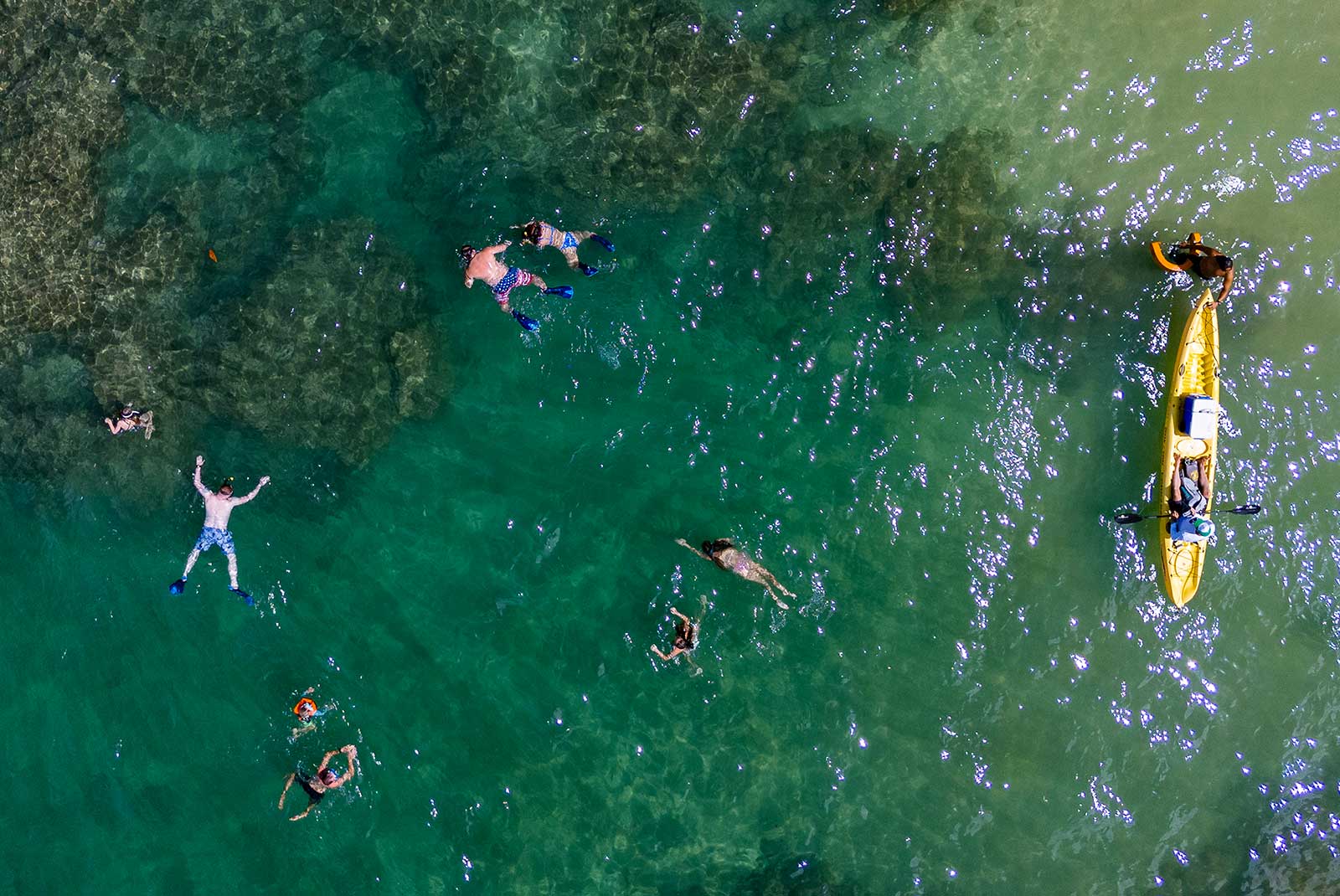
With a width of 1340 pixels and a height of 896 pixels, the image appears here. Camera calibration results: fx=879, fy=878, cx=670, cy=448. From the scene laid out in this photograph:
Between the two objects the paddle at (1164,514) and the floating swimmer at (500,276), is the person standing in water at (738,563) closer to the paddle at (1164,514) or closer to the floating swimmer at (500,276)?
the floating swimmer at (500,276)

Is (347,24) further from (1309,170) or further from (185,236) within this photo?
(1309,170)

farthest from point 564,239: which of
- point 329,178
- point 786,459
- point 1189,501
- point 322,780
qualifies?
point 1189,501

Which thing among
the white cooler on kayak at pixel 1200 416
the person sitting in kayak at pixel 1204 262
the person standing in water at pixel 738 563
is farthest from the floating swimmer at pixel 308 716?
the person sitting in kayak at pixel 1204 262

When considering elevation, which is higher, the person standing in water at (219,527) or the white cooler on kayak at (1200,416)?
the white cooler on kayak at (1200,416)

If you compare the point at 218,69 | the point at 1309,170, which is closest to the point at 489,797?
the point at 218,69

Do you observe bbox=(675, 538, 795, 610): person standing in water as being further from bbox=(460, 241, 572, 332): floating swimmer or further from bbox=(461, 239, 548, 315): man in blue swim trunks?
bbox=(461, 239, 548, 315): man in blue swim trunks
